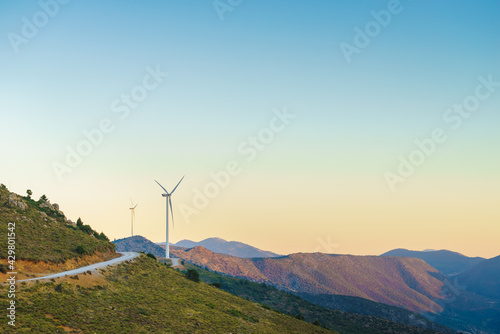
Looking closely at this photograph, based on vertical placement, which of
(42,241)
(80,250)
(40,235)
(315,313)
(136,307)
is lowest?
(315,313)

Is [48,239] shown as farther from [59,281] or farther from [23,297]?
[23,297]

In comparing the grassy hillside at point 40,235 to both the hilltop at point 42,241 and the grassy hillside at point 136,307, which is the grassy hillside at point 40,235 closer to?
the hilltop at point 42,241

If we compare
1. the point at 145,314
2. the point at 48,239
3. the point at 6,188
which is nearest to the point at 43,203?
the point at 6,188

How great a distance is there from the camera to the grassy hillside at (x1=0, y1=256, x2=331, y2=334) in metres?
36.0

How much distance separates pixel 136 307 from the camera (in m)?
46.5

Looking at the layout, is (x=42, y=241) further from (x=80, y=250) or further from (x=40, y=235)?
(x=80, y=250)

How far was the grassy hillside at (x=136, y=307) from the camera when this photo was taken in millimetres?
36000

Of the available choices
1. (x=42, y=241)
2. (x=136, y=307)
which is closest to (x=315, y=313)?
(x=136, y=307)

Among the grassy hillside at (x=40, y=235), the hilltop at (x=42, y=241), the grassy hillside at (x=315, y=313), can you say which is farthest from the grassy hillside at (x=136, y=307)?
the grassy hillside at (x=315, y=313)

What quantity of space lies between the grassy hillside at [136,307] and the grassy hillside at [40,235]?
7.63 m

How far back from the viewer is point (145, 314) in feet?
149

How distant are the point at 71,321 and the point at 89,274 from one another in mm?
14344

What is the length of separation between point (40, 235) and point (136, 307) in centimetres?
2447

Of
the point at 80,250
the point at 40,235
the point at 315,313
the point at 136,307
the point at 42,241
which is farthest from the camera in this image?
the point at 315,313
